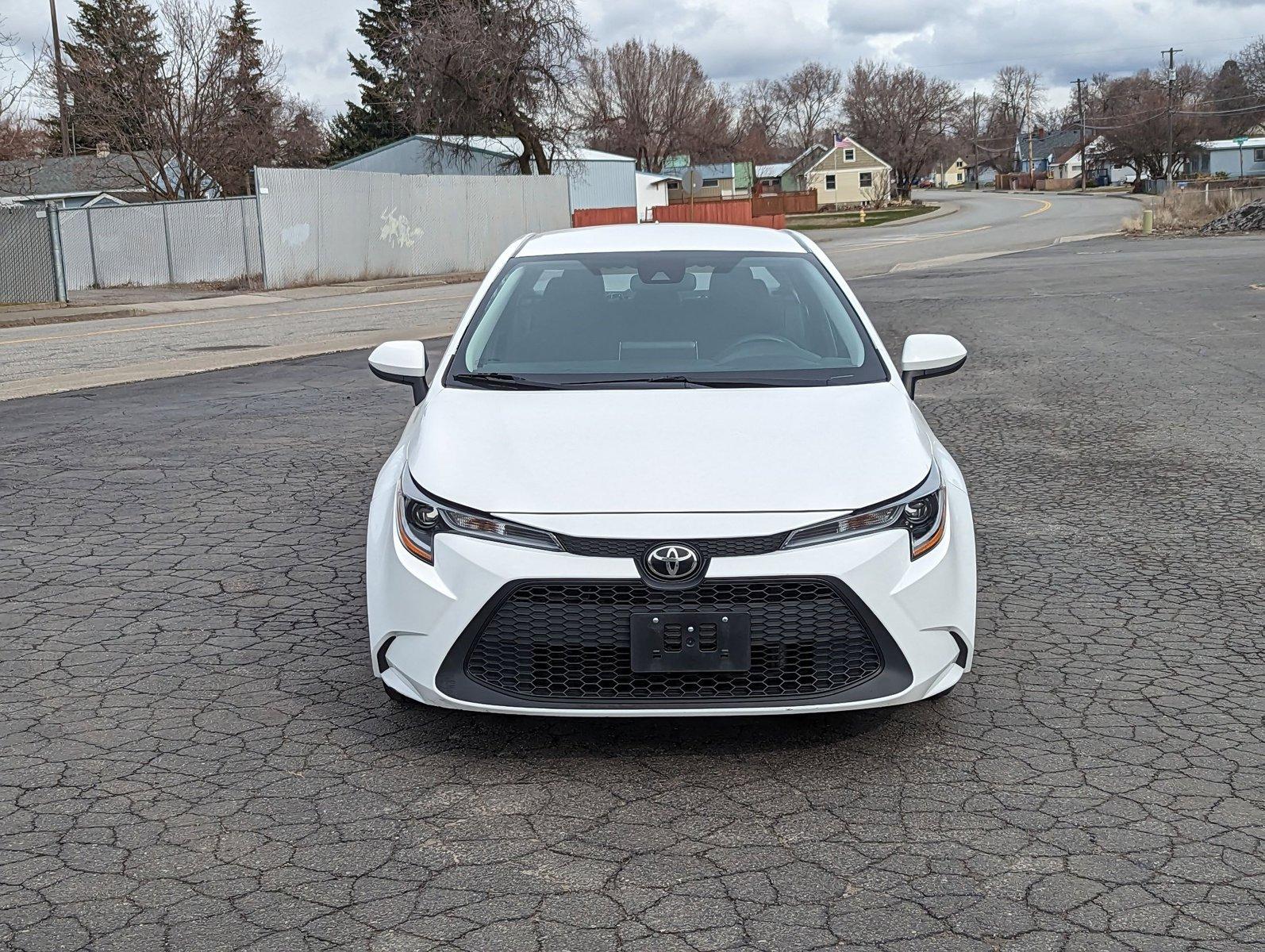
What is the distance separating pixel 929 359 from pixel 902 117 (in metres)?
137

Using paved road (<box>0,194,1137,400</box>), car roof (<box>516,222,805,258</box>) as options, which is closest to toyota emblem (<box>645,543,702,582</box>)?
car roof (<box>516,222,805,258</box>)

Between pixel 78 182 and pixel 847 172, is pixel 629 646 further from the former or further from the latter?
pixel 847 172

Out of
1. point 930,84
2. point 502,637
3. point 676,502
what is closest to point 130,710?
point 502,637

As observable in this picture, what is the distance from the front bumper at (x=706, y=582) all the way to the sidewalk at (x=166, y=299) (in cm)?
2194

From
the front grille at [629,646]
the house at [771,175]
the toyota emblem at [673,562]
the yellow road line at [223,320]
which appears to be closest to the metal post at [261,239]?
the yellow road line at [223,320]

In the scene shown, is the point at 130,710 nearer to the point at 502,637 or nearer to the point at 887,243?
the point at 502,637

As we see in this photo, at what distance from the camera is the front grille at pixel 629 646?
379 cm

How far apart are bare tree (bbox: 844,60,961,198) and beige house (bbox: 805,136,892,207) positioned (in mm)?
3587

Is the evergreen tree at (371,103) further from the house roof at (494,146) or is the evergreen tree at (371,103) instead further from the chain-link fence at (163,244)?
the chain-link fence at (163,244)

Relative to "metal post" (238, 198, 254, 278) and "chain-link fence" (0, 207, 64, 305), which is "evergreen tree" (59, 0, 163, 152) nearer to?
"metal post" (238, 198, 254, 278)

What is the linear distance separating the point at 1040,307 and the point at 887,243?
1153 inches

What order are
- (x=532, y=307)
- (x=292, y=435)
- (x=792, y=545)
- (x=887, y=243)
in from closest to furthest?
(x=792, y=545), (x=532, y=307), (x=292, y=435), (x=887, y=243)

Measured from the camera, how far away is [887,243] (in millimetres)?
48188

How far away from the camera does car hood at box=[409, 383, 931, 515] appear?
3902 mm
